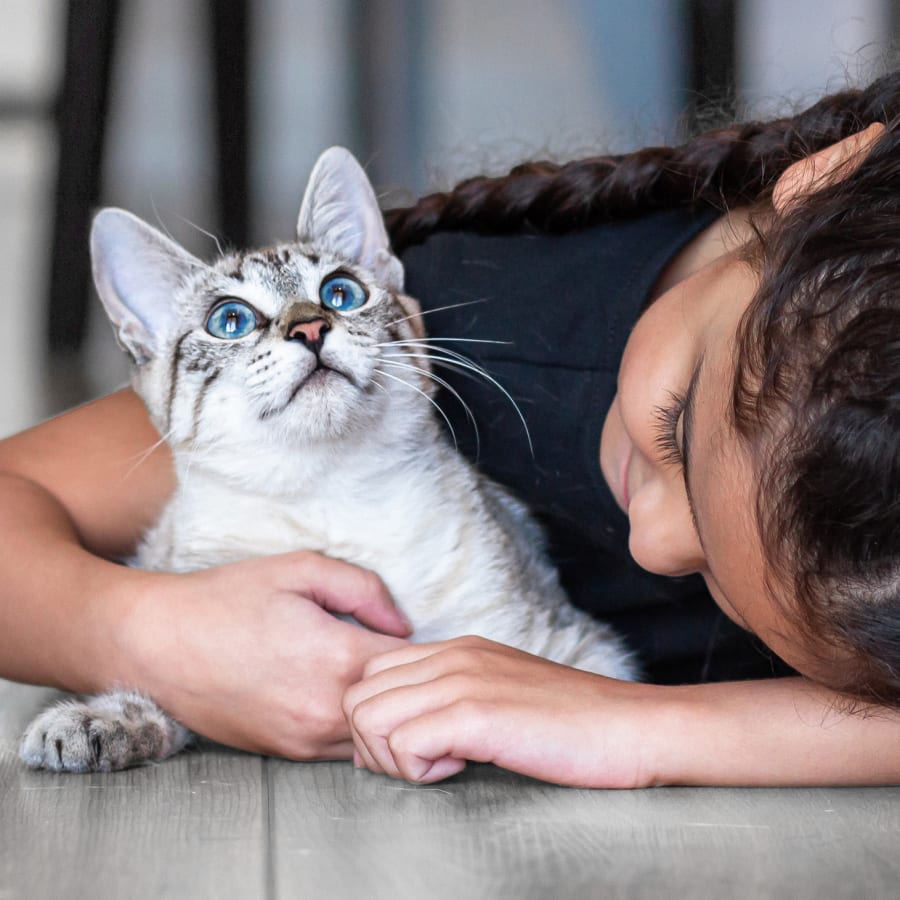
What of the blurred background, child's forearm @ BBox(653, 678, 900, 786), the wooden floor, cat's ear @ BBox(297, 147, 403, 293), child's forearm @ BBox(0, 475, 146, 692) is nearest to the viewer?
the wooden floor

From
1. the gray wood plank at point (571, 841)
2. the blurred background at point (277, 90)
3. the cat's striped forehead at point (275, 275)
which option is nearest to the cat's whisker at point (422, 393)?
the cat's striped forehead at point (275, 275)

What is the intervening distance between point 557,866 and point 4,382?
353cm

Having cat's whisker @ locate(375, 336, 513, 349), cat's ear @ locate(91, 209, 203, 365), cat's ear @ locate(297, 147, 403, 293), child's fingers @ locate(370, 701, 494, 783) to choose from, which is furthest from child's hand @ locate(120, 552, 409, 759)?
cat's ear @ locate(297, 147, 403, 293)

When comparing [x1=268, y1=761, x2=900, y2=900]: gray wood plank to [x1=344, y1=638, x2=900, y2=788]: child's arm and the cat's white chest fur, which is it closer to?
[x1=344, y1=638, x2=900, y2=788]: child's arm

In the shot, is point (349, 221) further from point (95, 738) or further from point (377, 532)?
point (95, 738)

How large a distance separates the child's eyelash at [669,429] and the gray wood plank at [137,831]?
1.55 ft

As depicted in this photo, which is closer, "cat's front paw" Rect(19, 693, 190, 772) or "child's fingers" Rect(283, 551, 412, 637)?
"cat's front paw" Rect(19, 693, 190, 772)

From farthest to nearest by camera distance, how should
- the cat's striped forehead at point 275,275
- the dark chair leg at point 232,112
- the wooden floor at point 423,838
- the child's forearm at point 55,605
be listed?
the dark chair leg at point 232,112 → the cat's striped forehead at point 275,275 → the child's forearm at point 55,605 → the wooden floor at point 423,838

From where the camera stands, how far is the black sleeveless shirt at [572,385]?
1.37 metres

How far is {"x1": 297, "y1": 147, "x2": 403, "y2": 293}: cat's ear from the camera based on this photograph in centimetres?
146

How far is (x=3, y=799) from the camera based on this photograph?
0.93 meters

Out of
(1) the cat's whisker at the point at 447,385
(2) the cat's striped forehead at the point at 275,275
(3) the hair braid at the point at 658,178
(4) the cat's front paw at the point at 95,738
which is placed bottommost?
(4) the cat's front paw at the point at 95,738

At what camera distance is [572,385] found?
1.38 m

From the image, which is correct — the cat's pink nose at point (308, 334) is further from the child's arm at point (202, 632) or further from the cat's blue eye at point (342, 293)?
the child's arm at point (202, 632)
